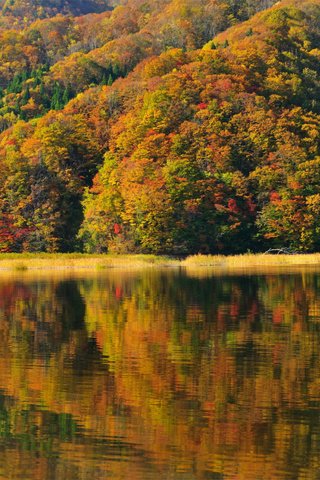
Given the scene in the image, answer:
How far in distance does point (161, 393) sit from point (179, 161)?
89335mm

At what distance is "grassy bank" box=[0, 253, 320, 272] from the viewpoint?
95.2 meters

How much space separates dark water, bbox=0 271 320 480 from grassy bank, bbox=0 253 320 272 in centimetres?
5029

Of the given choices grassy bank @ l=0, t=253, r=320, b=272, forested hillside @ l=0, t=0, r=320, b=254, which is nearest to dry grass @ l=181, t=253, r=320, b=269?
grassy bank @ l=0, t=253, r=320, b=272

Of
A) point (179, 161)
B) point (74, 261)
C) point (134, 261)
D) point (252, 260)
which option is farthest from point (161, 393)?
point (179, 161)

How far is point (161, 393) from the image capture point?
22859 millimetres

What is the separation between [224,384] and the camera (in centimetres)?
2380

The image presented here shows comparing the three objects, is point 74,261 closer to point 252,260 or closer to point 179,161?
point 252,260

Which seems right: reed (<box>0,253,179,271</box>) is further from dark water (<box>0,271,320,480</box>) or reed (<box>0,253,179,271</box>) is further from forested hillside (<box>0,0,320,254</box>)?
dark water (<box>0,271,320,480</box>)

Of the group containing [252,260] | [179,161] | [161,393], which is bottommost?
[252,260]

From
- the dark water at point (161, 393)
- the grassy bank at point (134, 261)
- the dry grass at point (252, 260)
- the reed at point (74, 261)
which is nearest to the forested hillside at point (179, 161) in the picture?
the reed at point (74, 261)

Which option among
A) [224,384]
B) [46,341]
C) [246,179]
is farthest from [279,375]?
[246,179]

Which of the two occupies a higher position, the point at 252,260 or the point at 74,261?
the point at 74,261

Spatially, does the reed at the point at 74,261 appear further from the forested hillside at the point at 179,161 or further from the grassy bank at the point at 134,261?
the forested hillside at the point at 179,161

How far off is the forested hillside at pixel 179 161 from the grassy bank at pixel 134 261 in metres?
4.53
